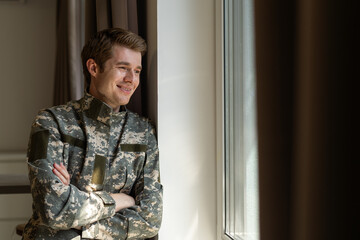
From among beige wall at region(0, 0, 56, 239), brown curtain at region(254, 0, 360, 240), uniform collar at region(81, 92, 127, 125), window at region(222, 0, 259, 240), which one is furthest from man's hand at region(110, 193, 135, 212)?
beige wall at region(0, 0, 56, 239)

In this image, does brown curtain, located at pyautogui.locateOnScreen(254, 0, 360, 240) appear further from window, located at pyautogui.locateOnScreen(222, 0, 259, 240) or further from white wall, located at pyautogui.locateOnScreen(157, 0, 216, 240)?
white wall, located at pyautogui.locateOnScreen(157, 0, 216, 240)

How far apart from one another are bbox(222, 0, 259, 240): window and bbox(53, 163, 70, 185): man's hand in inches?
24.9

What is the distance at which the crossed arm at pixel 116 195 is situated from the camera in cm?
154

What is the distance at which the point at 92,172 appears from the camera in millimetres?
1629

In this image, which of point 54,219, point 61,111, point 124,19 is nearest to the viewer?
point 54,219

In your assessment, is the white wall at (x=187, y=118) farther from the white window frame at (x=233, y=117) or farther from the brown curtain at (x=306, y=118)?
the brown curtain at (x=306, y=118)

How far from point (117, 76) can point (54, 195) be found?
20.2 inches

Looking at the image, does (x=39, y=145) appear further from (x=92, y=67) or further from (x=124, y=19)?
(x=124, y=19)

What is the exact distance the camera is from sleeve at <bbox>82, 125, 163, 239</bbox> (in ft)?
5.13

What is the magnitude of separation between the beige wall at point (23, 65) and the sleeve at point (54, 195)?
75.6 inches

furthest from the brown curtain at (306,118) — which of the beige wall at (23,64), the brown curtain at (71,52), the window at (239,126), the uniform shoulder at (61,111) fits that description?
the beige wall at (23,64)

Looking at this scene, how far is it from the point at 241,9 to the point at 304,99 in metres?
1.05

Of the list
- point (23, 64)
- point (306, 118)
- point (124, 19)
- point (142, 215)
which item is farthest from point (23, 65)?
point (306, 118)

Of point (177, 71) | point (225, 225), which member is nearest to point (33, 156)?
point (177, 71)
